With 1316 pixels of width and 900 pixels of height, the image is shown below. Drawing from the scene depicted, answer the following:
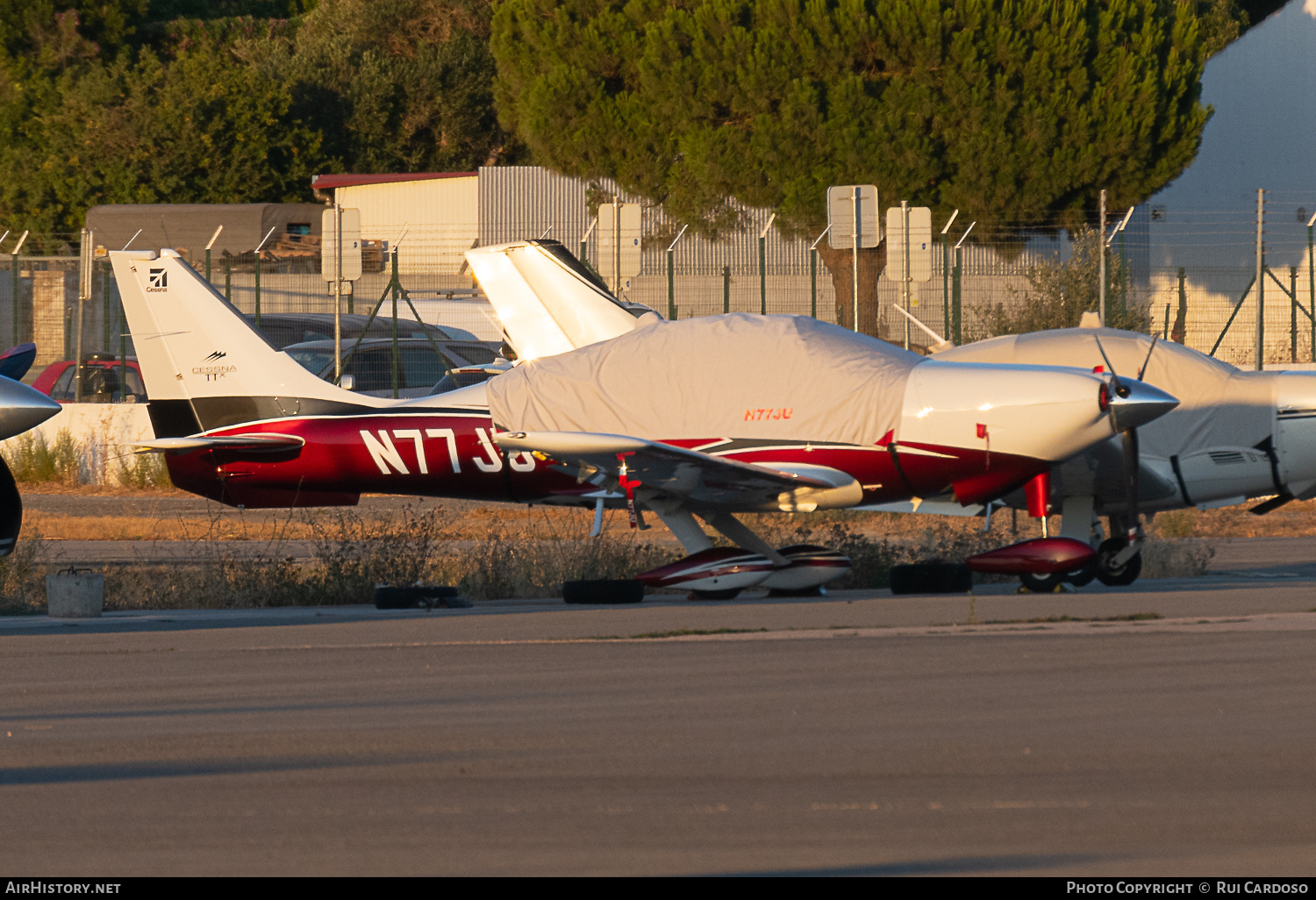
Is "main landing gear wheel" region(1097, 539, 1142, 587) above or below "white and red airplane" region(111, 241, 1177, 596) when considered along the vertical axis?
below

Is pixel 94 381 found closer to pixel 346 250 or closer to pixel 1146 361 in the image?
pixel 346 250

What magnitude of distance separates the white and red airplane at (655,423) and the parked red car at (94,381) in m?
10.9

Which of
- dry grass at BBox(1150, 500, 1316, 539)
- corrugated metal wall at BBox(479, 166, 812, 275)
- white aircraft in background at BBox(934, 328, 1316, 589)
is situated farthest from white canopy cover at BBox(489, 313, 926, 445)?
corrugated metal wall at BBox(479, 166, 812, 275)

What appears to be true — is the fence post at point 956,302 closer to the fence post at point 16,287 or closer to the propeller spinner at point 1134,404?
the fence post at point 16,287

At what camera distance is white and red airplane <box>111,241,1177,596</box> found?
40.5 ft

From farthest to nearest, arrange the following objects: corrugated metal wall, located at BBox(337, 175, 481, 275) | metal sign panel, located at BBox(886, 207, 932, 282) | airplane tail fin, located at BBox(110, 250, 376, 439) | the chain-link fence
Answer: corrugated metal wall, located at BBox(337, 175, 481, 275) → the chain-link fence → metal sign panel, located at BBox(886, 207, 932, 282) → airplane tail fin, located at BBox(110, 250, 376, 439)

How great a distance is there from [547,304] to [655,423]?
7.28 feet

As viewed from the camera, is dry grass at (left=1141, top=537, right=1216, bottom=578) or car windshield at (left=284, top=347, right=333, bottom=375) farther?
car windshield at (left=284, top=347, right=333, bottom=375)

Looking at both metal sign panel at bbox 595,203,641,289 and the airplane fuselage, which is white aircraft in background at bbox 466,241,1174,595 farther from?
metal sign panel at bbox 595,203,641,289

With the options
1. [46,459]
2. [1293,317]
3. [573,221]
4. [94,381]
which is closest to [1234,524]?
[1293,317]

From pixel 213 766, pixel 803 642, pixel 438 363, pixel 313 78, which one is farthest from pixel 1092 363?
pixel 313 78

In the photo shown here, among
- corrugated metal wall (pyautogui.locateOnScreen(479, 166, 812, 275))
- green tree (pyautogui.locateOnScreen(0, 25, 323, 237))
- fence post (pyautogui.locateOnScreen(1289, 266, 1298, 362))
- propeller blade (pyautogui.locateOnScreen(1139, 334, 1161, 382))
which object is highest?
green tree (pyautogui.locateOnScreen(0, 25, 323, 237))

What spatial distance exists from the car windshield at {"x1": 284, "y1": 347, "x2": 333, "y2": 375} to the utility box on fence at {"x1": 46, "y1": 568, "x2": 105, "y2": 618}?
13.0 metres

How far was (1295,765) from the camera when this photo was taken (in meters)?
6.30
